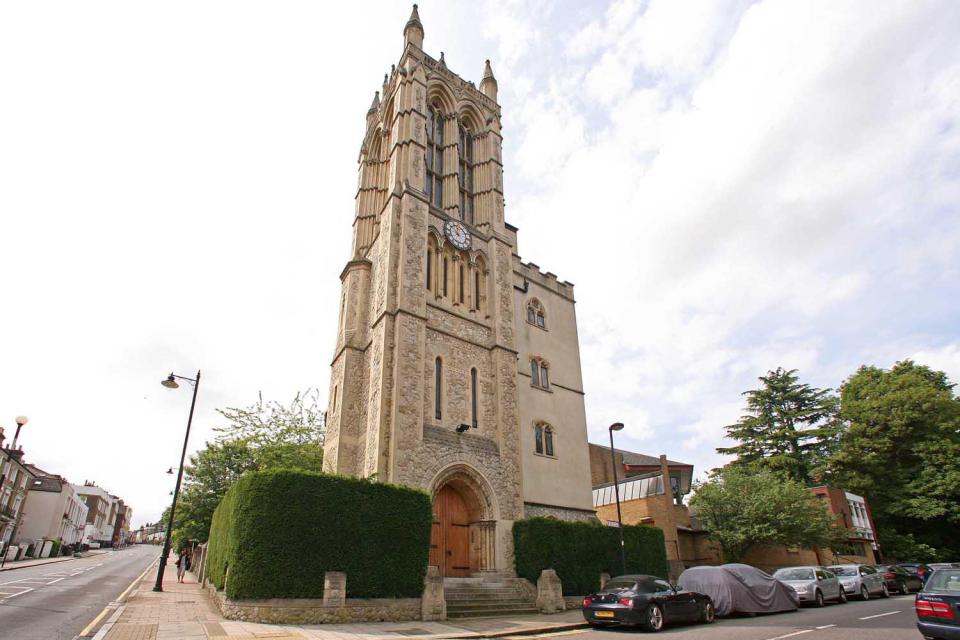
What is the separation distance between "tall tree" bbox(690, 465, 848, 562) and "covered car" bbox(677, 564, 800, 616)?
10039 mm

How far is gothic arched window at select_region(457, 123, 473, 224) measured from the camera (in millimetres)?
28250

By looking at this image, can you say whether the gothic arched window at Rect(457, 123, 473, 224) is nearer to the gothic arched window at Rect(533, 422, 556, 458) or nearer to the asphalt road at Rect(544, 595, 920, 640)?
the gothic arched window at Rect(533, 422, 556, 458)

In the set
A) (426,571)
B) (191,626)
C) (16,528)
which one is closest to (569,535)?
(426,571)

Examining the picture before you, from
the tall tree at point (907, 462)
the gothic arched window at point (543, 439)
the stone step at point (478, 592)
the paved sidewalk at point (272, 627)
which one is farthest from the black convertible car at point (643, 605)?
the tall tree at point (907, 462)

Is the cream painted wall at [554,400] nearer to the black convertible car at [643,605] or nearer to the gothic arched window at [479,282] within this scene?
the gothic arched window at [479,282]

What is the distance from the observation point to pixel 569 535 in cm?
2005

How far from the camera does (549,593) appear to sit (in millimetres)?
17344

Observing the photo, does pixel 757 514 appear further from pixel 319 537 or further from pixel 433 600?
pixel 319 537

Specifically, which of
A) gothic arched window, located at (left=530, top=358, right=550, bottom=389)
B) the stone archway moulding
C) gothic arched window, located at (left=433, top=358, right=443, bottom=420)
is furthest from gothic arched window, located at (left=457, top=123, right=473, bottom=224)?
the stone archway moulding

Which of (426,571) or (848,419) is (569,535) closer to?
(426,571)

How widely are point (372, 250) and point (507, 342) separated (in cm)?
798

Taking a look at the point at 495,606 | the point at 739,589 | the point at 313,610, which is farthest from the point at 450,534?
the point at 739,589

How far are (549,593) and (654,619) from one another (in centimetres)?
472

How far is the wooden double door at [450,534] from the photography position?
1903cm
